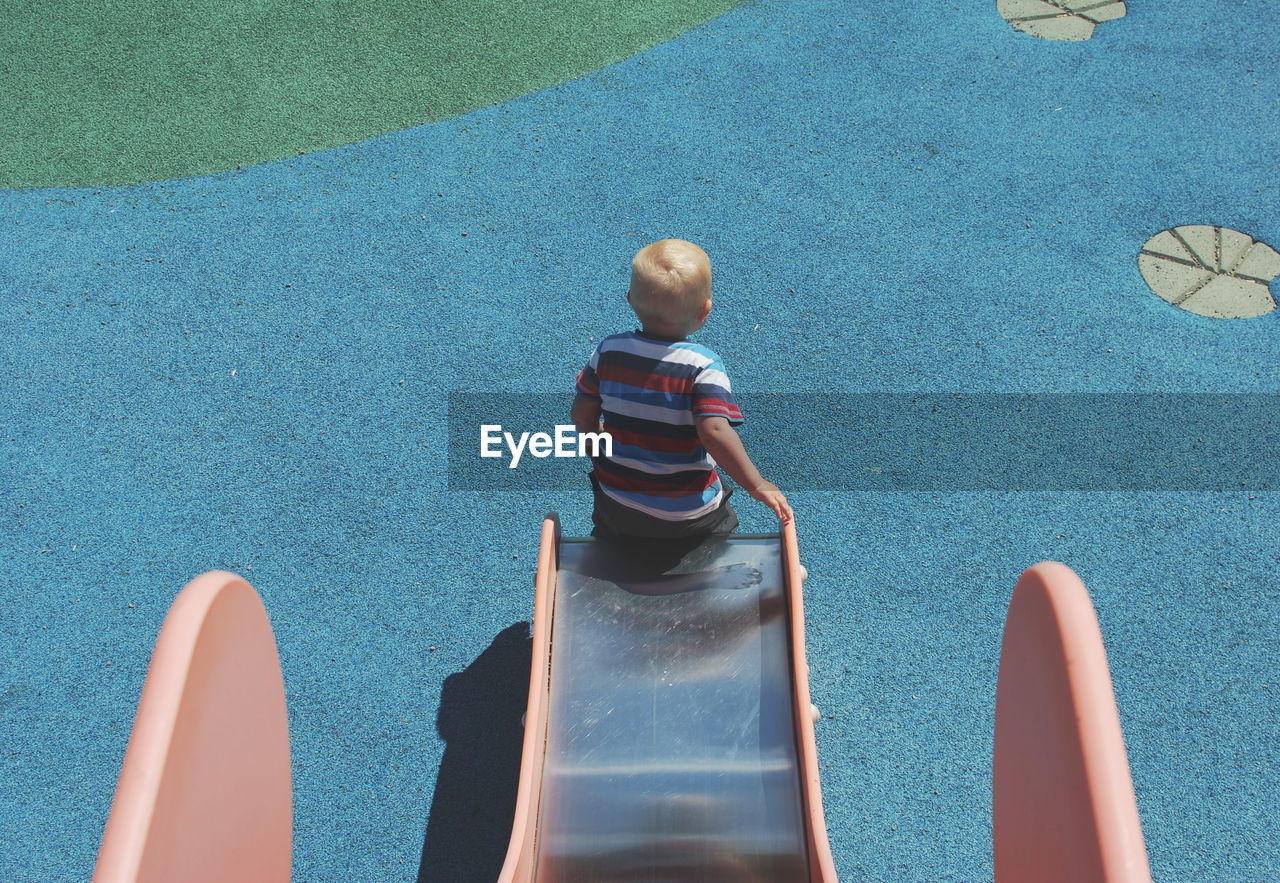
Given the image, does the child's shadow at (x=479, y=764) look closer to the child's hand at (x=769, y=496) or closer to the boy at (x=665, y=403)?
the boy at (x=665, y=403)

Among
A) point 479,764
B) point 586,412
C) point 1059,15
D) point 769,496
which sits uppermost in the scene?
point 1059,15

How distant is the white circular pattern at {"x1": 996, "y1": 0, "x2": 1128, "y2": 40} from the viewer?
6145 millimetres

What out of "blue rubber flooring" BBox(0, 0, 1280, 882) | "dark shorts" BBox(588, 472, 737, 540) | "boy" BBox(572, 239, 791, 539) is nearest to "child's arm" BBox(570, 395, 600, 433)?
"boy" BBox(572, 239, 791, 539)

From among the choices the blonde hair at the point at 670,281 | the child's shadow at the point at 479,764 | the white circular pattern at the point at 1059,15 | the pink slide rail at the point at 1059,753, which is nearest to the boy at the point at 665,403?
the blonde hair at the point at 670,281

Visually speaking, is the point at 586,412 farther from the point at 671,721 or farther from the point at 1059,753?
the point at 1059,753

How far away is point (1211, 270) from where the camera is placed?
16.1 ft

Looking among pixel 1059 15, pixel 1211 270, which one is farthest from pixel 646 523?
pixel 1059 15

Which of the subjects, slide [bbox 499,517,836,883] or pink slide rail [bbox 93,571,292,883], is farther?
slide [bbox 499,517,836,883]

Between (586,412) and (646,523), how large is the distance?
442 millimetres

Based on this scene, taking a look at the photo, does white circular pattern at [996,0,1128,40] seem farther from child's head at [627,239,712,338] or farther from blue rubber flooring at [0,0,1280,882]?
child's head at [627,239,712,338]

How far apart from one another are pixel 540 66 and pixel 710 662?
4192 mm

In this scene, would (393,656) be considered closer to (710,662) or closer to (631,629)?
(631,629)

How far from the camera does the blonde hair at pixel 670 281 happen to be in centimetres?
278
